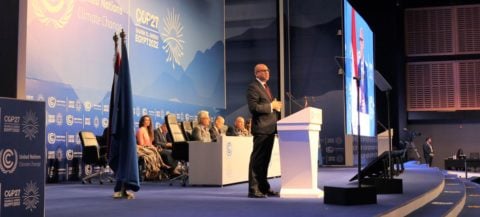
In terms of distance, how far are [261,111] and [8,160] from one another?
2.91 m

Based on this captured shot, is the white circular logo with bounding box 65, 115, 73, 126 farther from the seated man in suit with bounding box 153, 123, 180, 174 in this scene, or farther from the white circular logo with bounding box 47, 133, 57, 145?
the seated man in suit with bounding box 153, 123, 180, 174

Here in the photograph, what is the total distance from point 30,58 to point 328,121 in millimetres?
7973

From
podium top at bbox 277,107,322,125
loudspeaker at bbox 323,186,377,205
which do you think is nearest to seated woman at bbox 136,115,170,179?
Result: podium top at bbox 277,107,322,125

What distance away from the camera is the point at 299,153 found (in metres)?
5.37

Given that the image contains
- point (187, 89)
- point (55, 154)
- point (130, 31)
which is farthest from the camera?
point (187, 89)

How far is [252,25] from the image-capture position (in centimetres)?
1386

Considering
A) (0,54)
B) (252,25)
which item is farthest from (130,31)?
(0,54)

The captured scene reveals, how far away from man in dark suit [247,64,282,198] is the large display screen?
7.97m

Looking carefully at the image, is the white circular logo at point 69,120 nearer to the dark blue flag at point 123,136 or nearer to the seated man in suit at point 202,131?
the seated man in suit at point 202,131

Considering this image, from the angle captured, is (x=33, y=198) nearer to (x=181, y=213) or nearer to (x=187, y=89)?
(x=181, y=213)

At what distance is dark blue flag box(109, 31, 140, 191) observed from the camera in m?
5.38

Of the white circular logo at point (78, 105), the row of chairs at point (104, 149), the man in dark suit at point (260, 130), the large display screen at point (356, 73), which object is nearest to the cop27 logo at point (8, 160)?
the man in dark suit at point (260, 130)

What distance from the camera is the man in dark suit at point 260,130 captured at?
17.4 ft

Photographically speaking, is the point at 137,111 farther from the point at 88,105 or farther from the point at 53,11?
the point at 53,11
